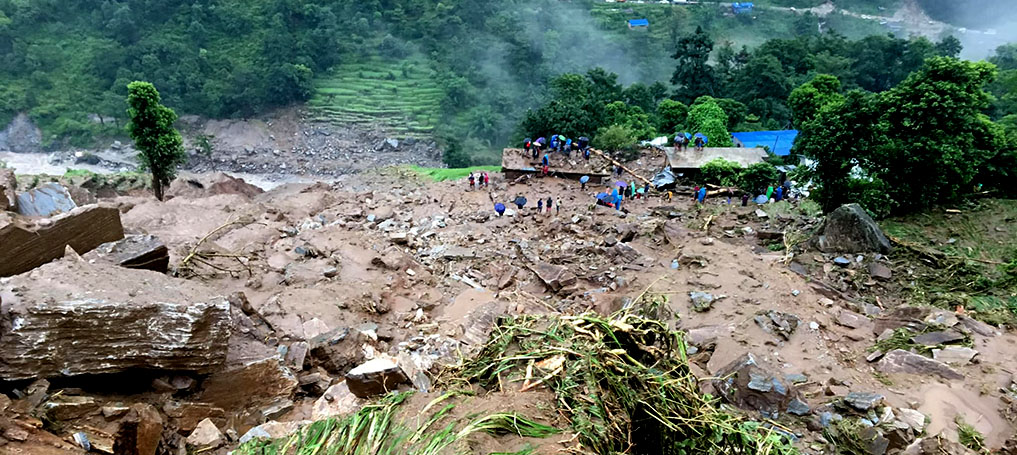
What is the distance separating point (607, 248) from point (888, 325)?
474 cm

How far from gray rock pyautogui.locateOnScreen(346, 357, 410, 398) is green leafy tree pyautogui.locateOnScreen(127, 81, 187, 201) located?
1377 centimetres

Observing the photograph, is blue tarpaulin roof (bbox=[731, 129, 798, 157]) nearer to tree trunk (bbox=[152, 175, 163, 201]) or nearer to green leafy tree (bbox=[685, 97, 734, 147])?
green leafy tree (bbox=[685, 97, 734, 147])

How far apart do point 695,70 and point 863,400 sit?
29239mm

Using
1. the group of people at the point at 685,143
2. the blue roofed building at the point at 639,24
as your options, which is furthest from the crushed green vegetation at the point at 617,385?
the blue roofed building at the point at 639,24

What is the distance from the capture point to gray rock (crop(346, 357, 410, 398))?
3.92 meters

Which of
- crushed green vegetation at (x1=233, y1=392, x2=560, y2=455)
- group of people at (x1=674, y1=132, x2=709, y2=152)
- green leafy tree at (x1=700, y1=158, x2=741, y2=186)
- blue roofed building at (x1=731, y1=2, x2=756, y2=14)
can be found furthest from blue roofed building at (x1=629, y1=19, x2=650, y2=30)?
crushed green vegetation at (x1=233, y1=392, x2=560, y2=455)

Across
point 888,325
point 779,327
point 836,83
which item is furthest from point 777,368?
point 836,83

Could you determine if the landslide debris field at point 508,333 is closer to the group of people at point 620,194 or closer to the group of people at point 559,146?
the group of people at point 620,194

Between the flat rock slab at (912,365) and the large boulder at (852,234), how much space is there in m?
4.23

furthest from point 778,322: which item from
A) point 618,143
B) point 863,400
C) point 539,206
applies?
point 618,143

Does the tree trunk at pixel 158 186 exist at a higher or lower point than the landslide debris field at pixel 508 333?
lower

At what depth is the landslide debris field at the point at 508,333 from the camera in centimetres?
253

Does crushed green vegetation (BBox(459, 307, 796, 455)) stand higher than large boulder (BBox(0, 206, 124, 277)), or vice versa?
crushed green vegetation (BBox(459, 307, 796, 455))

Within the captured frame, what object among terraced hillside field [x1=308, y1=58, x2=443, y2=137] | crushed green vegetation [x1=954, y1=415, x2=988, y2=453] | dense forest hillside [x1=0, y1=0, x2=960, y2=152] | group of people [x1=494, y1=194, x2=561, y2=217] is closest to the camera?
crushed green vegetation [x1=954, y1=415, x2=988, y2=453]
